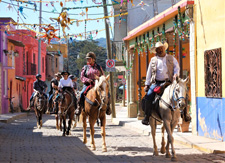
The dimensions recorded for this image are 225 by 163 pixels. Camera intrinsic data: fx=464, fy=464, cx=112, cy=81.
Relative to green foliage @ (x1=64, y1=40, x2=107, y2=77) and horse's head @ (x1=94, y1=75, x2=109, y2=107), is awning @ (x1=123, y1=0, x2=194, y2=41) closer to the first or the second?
horse's head @ (x1=94, y1=75, x2=109, y2=107)

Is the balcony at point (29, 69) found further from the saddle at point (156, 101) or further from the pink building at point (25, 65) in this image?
the saddle at point (156, 101)

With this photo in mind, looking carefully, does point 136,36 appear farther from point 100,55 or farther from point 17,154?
point 100,55

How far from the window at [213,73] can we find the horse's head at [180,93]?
345cm

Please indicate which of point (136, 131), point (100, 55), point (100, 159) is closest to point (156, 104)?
point (100, 159)

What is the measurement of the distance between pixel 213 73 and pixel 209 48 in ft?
2.76

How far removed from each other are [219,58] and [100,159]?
489 centimetres

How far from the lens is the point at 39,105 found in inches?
805

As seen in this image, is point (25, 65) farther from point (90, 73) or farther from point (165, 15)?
point (90, 73)

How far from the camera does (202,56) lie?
1461 cm

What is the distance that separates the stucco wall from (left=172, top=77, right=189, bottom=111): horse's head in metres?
3.28

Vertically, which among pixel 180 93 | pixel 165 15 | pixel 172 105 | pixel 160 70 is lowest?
pixel 172 105

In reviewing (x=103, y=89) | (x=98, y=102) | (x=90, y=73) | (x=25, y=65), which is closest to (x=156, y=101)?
(x=103, y=89)

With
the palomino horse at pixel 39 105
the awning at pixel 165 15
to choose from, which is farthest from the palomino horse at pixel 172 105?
the palomino horse at pixel 39 105

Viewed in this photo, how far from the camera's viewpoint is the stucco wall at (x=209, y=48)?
42.8ft
